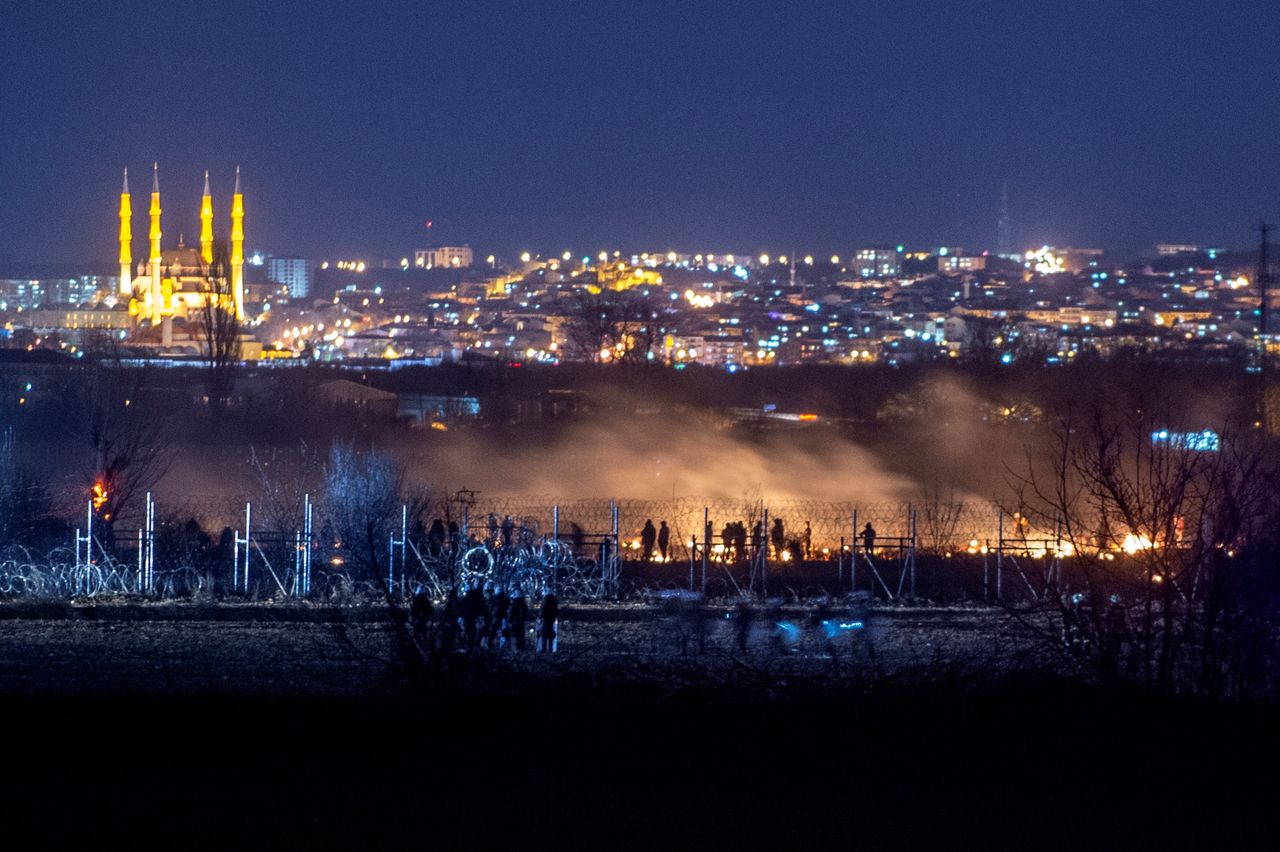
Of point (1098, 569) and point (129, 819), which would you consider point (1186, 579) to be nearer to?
point (1098, 569)

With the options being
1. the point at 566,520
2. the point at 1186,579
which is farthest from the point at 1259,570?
the point at 566,520

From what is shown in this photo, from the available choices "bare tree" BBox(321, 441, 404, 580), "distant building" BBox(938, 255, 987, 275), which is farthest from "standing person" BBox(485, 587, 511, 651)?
"distant building" BBox(938, 255, 987, 275)

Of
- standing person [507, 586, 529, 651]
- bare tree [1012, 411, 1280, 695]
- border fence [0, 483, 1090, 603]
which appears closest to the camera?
bare tree [1012, 411, 1280, 695]

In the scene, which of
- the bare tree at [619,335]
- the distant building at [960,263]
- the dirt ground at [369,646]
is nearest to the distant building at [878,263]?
the distant building at [960,263]

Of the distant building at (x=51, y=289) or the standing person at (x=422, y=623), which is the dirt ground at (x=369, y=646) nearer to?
the standing person at (x=422, y=623)

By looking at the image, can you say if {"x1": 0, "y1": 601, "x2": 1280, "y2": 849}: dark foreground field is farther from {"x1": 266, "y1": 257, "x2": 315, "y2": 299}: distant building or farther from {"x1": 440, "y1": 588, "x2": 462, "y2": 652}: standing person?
{"x1": 266, "y1": 257, "x2": 315, "y2": 299}: distant building

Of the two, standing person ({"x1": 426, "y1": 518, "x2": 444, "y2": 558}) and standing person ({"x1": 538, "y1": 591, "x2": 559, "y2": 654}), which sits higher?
standing person ({"x1": 426, "y1": 518, "x2": 444, "y2": 558})

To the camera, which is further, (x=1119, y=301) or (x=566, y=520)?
(x=1119, y=301)
